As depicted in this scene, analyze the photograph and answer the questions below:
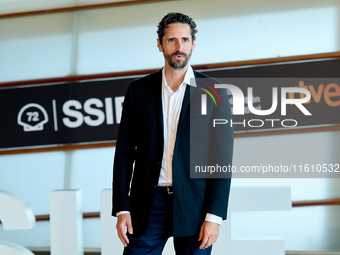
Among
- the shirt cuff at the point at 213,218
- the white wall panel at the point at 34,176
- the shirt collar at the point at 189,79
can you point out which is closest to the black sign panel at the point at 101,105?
the white wall panel at the point at 34,176

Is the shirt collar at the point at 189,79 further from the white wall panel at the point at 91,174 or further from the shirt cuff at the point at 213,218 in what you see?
the white wall panel at the point at 91,174

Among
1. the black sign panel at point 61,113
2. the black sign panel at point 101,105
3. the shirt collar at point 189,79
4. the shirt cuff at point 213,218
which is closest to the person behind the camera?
the shirt cuff at point 213,218

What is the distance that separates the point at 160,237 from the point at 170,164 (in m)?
0.30

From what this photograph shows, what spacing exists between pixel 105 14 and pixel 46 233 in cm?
205

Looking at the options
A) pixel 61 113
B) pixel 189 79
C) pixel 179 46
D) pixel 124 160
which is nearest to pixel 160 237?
pixel 124 160

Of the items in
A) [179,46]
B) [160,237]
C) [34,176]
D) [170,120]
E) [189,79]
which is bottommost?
[160,237]

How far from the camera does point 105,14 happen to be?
3488 mm

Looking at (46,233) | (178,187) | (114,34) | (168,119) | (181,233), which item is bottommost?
(46,233)

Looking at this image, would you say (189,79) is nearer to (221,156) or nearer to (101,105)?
(221,156)

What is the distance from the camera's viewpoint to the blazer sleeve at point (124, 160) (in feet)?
5.07

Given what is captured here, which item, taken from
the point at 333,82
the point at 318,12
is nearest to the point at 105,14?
the point at 318,12

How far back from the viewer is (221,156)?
1.50m

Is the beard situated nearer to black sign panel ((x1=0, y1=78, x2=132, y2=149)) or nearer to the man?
the man

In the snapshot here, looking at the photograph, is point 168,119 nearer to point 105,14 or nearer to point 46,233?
point 105,14
